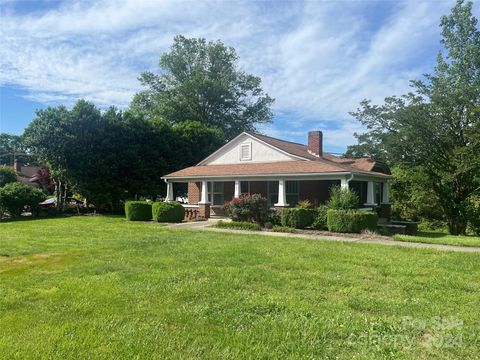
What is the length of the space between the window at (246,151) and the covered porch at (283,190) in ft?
5.10

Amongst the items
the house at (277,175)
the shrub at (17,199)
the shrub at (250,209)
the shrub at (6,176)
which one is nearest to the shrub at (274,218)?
the shrub at (250,209)

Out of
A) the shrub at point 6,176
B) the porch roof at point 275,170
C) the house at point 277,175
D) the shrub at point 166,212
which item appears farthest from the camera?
the shrub at point 6,176

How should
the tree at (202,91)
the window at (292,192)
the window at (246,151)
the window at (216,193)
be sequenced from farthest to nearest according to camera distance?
the tree at (202,91) < the window at (216,193) < the window at (246,151) < the window at (292,192)

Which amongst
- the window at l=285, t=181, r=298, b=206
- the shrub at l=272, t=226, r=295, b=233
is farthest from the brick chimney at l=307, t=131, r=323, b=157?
the shrub at l=272, t=226, r=295, b=233

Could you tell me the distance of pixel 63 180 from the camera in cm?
2645

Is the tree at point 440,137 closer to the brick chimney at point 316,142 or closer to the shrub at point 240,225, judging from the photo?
the brick chimney at point 316,142

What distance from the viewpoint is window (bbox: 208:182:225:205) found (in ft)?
79.2

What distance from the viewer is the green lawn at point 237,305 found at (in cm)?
394

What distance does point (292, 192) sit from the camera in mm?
21469

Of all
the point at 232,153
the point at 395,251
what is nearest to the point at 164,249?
the point at 395,251

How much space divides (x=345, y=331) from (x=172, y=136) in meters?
27.3

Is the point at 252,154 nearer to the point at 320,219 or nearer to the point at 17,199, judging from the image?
the point at 320,219

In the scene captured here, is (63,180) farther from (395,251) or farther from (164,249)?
(395,251)

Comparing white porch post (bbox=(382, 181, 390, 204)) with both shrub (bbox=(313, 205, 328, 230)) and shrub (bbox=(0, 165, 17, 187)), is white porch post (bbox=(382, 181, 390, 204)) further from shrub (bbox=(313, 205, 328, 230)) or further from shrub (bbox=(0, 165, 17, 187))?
shrub (bbox=(0, 165, 17, 187))
